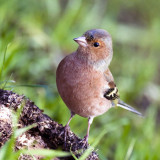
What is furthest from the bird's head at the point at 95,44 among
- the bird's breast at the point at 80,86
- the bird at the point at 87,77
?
the bird's breast at the point at 80,86

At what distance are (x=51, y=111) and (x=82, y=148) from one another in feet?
6.12

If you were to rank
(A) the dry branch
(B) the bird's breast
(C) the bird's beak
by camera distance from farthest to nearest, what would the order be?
1. (C) the bird's beak
2. (B) the bird's breast
3. (A) the dry branch

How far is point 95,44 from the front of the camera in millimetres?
4039

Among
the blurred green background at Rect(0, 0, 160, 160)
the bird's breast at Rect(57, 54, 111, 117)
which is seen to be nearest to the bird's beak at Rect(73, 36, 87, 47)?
the bird's breast at Rect(57, 54, 111, 117)

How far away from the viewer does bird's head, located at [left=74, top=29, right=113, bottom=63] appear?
3996 mm

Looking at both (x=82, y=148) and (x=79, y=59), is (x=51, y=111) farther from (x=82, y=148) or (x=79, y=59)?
(x=82, y=148)

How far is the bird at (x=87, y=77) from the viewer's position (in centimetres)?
372

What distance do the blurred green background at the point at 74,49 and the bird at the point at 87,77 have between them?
618mm

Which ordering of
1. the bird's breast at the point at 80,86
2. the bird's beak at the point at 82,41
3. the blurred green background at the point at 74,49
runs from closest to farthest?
the bird's breast at the point at 80,86 < the bird's beak at the point at 82,41 < the blurred green background at the point at 74,49

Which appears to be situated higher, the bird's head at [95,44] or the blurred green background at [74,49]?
the bird's head at [95,44]

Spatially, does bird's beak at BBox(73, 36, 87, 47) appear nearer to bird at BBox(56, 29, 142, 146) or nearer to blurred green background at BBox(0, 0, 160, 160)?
bird at BBox(56, 29, 142, 146)

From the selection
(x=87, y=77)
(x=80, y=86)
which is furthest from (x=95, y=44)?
(x=80, y=86)

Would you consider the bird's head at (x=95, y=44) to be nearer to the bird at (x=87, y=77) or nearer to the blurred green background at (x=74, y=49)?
the bird at (x=87, y=77)

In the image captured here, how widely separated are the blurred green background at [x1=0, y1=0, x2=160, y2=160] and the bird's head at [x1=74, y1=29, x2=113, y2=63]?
3.11 ft
